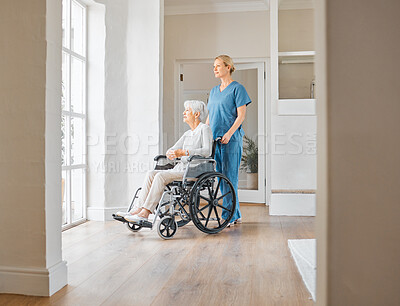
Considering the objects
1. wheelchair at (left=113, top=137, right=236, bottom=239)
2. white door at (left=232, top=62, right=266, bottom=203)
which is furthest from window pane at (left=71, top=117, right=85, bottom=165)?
white door at (left=232, top=62, right=266, bottom=203)

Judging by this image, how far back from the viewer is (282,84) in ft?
15.1

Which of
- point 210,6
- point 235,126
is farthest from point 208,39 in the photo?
point 235,126

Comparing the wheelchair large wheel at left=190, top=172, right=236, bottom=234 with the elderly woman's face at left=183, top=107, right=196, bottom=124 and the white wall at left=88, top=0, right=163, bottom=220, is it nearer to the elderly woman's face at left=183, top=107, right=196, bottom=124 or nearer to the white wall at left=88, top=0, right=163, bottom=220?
the elderly woman's face at left=183, top=107, right=196, bottom=124

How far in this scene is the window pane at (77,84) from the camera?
12.1 ft

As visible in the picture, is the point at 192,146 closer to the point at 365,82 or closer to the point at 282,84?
the point at 282,84

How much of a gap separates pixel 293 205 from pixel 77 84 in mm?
2545

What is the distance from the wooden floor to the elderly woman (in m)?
0.23

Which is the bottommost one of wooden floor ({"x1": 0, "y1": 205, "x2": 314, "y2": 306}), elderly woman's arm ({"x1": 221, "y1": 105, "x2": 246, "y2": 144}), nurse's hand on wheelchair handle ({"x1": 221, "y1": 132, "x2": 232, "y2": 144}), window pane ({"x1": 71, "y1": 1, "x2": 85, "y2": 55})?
wooden floor ({"x1": 0, "y1": 205, "x2": 314, "y2": 306})

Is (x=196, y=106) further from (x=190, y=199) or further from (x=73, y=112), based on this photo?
(x=73, y=112)

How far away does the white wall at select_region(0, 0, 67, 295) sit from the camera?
1904 mm

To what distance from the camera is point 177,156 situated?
134 inches

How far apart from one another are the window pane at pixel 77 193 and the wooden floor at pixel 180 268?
174mm

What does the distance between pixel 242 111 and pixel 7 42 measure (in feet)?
7.24

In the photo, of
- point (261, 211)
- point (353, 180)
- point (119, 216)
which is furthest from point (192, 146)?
point (353, 180)
